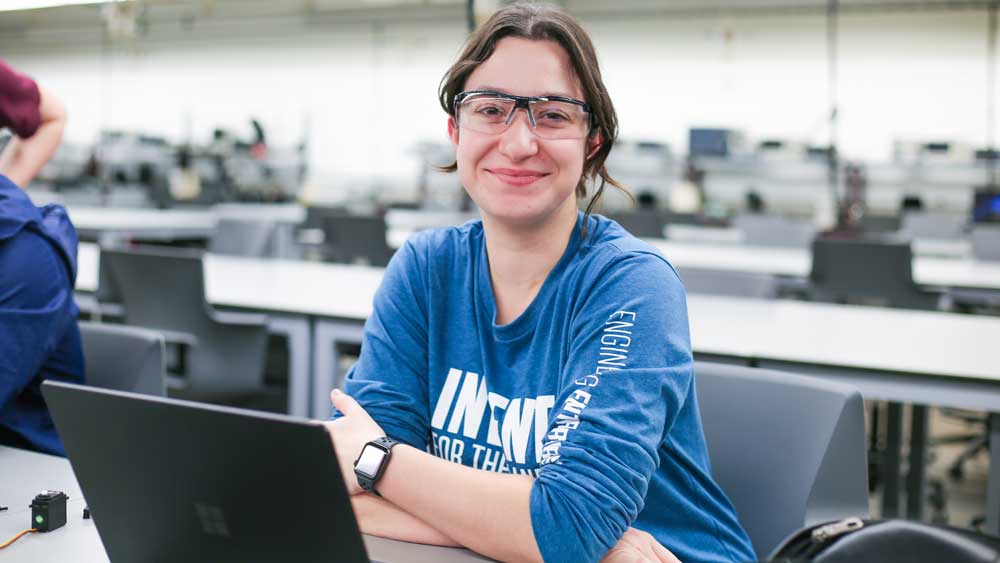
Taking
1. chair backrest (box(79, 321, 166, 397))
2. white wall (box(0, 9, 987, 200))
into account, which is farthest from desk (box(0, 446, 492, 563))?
white wall (box(0, 9, 987, 200))

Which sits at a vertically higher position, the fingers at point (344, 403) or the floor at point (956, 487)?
the fingers at point (344, 403)

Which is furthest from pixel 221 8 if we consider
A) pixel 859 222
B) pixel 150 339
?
pixel 150 339

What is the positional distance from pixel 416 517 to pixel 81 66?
54.4 feet

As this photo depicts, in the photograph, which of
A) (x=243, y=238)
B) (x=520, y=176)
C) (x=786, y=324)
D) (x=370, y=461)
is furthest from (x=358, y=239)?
(x=370, y=461)

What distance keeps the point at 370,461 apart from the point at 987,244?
4071 mm

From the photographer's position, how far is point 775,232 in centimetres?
500

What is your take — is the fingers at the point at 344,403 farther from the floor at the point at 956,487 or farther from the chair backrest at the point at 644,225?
the chair backrest at the point at 644,225

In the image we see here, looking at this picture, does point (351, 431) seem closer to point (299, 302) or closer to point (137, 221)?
point (299, 302)

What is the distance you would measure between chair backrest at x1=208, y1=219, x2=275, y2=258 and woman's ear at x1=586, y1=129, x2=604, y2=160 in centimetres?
306

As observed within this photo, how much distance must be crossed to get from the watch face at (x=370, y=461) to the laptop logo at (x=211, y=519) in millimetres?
287

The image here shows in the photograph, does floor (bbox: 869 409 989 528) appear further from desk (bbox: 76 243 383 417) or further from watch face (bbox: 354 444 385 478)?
watch face (bbox: 354 444 385 478)

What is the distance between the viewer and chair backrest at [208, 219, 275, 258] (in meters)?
4.09

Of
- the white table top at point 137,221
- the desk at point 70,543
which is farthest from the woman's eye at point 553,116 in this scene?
the white table top at point 137,221

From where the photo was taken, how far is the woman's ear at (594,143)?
48.1 inches
